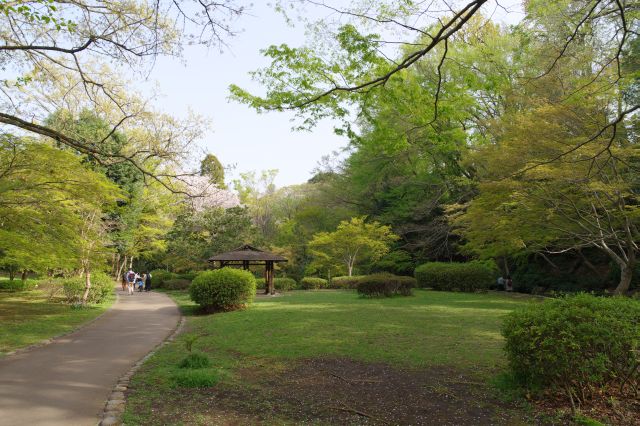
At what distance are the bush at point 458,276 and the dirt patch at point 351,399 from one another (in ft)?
49.0

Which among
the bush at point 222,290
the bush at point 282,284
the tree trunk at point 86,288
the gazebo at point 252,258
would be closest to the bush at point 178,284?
the bush at point 282,284

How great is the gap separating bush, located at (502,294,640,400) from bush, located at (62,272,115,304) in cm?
1511

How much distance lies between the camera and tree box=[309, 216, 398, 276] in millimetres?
25062

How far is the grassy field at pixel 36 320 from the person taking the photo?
27.9ft

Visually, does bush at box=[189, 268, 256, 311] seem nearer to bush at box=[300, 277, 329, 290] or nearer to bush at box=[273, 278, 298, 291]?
bush at box=[273, 278, 298, 291]

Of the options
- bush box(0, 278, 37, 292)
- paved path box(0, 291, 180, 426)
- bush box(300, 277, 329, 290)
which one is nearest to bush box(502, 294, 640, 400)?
paved path box(0, 291, 180, 426)

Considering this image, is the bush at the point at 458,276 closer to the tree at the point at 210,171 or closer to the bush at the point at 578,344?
the tree at the point at 210,171

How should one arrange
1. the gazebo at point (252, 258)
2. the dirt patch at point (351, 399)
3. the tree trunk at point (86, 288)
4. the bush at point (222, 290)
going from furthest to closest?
1. the gazebo at point (252, 258)
2. the tree trunk at point (86, 288)
3. the bush at point (222, 290)
4. the dirt patch at point (351, 399)

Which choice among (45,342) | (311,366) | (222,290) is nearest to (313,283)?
(222,290)

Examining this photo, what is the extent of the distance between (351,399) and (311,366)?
1.51 m

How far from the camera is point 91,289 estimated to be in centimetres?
1541

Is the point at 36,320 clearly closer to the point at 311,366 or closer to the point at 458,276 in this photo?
the point at 311,366

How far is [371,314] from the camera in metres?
11.5

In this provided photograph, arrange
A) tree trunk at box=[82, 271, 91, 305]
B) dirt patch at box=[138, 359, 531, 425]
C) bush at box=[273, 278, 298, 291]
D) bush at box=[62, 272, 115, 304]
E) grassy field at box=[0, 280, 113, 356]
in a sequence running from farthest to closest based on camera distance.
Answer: bush at box=[273, 278, 298, 291] < bush at box=[62, 272, 115, 304] < tree trunk at box=[82, 271, 91, 305] < grassy field at box=[0, 280, 113, 356] < dirt patch at box=[138, 359, 531, 425]
